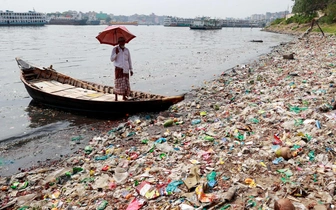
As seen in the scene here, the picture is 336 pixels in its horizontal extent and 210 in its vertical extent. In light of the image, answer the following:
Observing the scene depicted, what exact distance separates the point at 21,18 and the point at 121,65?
108m

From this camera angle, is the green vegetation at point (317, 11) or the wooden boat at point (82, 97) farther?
the green vegetation at point (317, 11)

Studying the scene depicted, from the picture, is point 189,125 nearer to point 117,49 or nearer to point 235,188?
point 117,49

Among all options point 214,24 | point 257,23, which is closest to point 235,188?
point 214,24

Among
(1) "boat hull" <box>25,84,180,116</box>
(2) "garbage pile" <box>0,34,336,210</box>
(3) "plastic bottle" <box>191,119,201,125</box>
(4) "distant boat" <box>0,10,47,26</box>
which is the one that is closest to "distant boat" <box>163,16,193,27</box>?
(4) "distant boat" <box>0,10,47,26</box>

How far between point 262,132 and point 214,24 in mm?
103091

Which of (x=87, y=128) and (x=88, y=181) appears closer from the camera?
(x=88, y=181)

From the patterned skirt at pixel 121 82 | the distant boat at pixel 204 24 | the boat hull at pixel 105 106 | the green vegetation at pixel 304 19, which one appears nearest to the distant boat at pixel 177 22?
the distant boat at pixel 204 24

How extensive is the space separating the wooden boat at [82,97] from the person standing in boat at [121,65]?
0.46m

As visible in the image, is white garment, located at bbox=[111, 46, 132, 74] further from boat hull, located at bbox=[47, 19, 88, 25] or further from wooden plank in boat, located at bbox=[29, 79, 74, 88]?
boat hull, located at bbox=[47, 19, 88, 25]

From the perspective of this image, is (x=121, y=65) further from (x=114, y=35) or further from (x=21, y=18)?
(x=21, y=18)

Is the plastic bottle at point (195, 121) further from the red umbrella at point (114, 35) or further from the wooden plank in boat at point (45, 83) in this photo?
the wooden plank in boat at point (45, 83)

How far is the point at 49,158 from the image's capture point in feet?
22.1

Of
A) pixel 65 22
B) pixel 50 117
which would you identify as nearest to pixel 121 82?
pixel 50 117

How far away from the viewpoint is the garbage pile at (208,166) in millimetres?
3660
